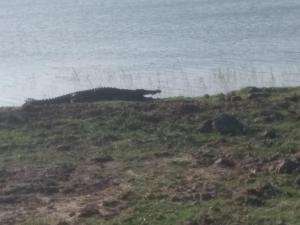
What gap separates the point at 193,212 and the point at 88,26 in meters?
34.7

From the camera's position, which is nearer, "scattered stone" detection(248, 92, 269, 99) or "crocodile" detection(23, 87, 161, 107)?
"scattered stone" detection(248, 92, 269, 99)

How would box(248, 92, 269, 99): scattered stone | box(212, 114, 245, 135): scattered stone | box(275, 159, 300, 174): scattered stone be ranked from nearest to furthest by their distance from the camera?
box(275, 159, 300, 174): scattered stone
box(212, 114, 245, 135): scattered stone
box(248, 92, 269, 99): scattered stone

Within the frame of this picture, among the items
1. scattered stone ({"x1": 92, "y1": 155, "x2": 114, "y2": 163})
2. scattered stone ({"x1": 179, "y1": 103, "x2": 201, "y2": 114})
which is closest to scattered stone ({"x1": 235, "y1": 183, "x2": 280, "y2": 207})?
scattered stone ({"x1": 92, "y1": 155, "x2": 114, "y2": 163})

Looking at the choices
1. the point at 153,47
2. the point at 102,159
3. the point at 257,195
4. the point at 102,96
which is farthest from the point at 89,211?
the point at 153,47

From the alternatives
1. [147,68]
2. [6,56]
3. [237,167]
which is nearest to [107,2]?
[6,56]

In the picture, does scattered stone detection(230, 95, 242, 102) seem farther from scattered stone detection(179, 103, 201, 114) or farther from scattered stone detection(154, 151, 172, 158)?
scattered stone detection(154, 151, 172, 158)

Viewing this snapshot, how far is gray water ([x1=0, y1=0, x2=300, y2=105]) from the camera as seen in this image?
24422mm

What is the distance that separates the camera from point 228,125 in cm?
1343

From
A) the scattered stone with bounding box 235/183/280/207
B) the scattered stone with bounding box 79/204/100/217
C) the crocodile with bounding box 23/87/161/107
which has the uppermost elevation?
the crocodile with bounding box 23/87/161/107

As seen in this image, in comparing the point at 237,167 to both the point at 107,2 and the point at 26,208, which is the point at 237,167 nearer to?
the point at 26,208

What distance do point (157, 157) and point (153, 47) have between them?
66.8 ft

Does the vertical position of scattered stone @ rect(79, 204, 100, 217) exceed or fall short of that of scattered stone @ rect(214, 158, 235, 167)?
it falls short

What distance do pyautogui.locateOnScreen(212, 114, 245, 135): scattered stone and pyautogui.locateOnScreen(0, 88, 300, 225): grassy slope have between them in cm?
13

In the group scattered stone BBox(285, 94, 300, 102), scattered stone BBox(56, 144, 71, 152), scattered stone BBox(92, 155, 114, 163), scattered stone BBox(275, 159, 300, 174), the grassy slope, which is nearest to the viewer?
the grassy slope
